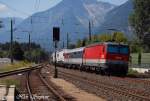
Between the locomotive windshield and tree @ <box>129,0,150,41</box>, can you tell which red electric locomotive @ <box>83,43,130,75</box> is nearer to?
the locomotive windshield

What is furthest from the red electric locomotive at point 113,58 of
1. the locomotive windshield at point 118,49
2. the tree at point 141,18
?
the tree at point 141,18

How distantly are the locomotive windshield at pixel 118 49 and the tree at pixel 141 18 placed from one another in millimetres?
37534

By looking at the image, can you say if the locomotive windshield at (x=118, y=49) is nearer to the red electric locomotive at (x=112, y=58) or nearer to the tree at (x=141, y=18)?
the red electric locomotive at (x=112, y=58)

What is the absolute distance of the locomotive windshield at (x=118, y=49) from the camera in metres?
44.3

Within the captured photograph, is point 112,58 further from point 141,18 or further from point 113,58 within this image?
point 141,18

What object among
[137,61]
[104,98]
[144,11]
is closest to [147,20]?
[144,11]

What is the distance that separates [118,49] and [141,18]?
42.3 meters

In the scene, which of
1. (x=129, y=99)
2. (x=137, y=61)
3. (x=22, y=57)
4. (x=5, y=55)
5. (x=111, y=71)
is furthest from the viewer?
(x=5, y=55)

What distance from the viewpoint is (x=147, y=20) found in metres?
85.6

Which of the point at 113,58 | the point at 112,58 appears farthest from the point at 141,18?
the point at 112,58

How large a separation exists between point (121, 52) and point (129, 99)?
23.6m

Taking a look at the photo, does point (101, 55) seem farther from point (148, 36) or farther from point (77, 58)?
point (148, 36)

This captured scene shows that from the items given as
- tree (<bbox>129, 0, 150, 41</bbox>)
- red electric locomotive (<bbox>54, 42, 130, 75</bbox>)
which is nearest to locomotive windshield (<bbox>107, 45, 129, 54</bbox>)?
red electric locomotive (<bbox>54, 42, 130, 75</bbox>)

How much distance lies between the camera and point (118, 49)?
4478 cm
